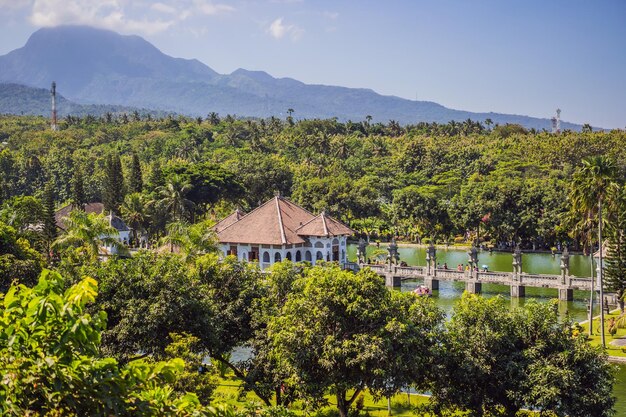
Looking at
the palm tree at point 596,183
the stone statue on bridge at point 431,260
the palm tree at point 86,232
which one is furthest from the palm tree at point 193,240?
the palm tree at point 596,183

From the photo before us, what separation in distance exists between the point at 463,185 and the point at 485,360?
69481 mm

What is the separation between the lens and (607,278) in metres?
42.5

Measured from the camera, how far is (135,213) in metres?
69.4

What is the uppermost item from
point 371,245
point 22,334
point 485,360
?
point 22,334

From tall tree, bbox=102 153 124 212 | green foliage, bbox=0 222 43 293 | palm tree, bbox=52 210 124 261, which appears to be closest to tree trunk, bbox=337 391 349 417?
green foliage, bbox=0 222 43 293

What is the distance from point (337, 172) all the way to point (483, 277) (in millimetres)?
48174

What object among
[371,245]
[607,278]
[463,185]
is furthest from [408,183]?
[607,278]

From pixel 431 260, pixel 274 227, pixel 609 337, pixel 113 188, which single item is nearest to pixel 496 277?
pixel 431 260

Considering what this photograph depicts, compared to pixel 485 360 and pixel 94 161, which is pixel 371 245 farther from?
pixel 485 360

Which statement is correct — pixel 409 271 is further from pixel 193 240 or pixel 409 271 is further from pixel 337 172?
pixel 337 172

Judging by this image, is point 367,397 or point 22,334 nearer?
point 22,334

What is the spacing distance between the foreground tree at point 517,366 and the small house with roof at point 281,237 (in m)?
30.1

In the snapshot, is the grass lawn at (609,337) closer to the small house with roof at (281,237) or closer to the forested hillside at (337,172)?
the forested hillside at (337,172)

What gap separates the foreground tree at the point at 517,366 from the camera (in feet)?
65.3
